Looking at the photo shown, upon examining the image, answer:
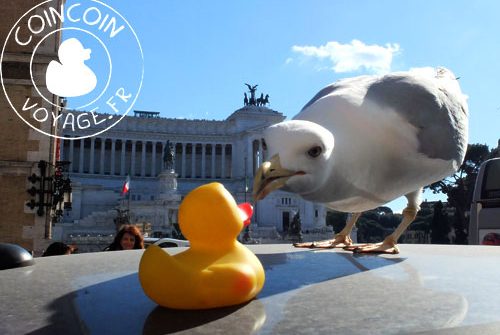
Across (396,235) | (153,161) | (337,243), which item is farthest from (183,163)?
(396,235)

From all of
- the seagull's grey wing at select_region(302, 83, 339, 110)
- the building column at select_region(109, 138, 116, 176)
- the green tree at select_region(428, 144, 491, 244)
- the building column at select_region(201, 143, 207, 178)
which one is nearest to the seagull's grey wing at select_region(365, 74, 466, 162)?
the seagull's grey wing at select_region(302, 83, 339, 110)

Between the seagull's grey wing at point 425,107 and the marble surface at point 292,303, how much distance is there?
1.14 metres

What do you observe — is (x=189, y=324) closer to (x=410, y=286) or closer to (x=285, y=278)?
(x=285, y=278)

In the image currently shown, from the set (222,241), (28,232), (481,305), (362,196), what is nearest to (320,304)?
(222,241)

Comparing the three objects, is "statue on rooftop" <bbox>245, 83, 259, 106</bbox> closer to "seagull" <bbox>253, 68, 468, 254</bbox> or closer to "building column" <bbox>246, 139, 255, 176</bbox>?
"building column" <bbox>246, 139, 255, 176</bbox>

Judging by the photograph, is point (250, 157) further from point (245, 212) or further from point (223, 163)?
point (245, 212)

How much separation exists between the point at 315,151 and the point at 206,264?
3.84ft

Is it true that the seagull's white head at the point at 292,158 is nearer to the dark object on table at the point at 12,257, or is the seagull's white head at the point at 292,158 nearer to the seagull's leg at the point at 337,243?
the dark object on table at the point at 12,257

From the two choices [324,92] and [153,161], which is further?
[153,161]

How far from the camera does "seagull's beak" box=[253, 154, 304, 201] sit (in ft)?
9.95

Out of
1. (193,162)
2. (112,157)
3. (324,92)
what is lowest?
(324,92)

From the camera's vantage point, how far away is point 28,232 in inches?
537

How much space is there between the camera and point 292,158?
10.1 ft

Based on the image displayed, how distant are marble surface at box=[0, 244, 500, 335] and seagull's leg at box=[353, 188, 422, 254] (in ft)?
3.05
